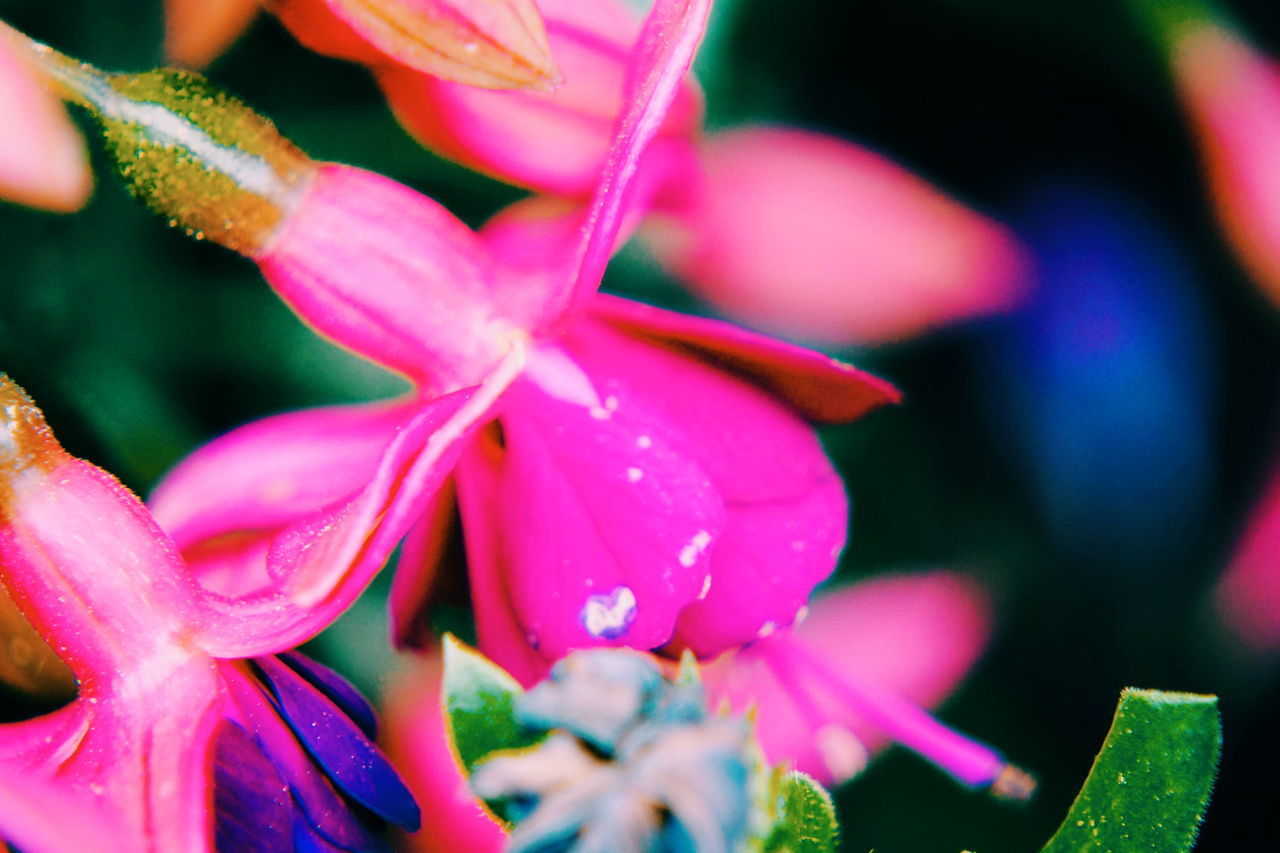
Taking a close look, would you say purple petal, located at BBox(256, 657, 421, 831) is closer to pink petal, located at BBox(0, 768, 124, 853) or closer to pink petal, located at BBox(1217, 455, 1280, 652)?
pink petal, located at BBox(0, 768, 124, 853)

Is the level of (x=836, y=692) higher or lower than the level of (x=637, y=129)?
lower

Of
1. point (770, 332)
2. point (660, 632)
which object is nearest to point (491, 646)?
point (660, 632)

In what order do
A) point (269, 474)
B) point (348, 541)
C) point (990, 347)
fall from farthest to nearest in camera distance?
point (990, 347) → point (269, 474) → point (348, 541)

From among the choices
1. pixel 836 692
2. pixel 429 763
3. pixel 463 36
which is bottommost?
pixel 429 763

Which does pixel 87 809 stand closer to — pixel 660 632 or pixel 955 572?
pixel 660 632

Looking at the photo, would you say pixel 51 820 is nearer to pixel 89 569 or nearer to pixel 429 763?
pixel 89 569

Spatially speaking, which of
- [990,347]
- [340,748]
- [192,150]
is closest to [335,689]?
[340,748]

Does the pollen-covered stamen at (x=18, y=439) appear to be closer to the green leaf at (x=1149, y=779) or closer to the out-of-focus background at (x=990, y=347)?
the out-of-focus background at (x=990, y=347)
